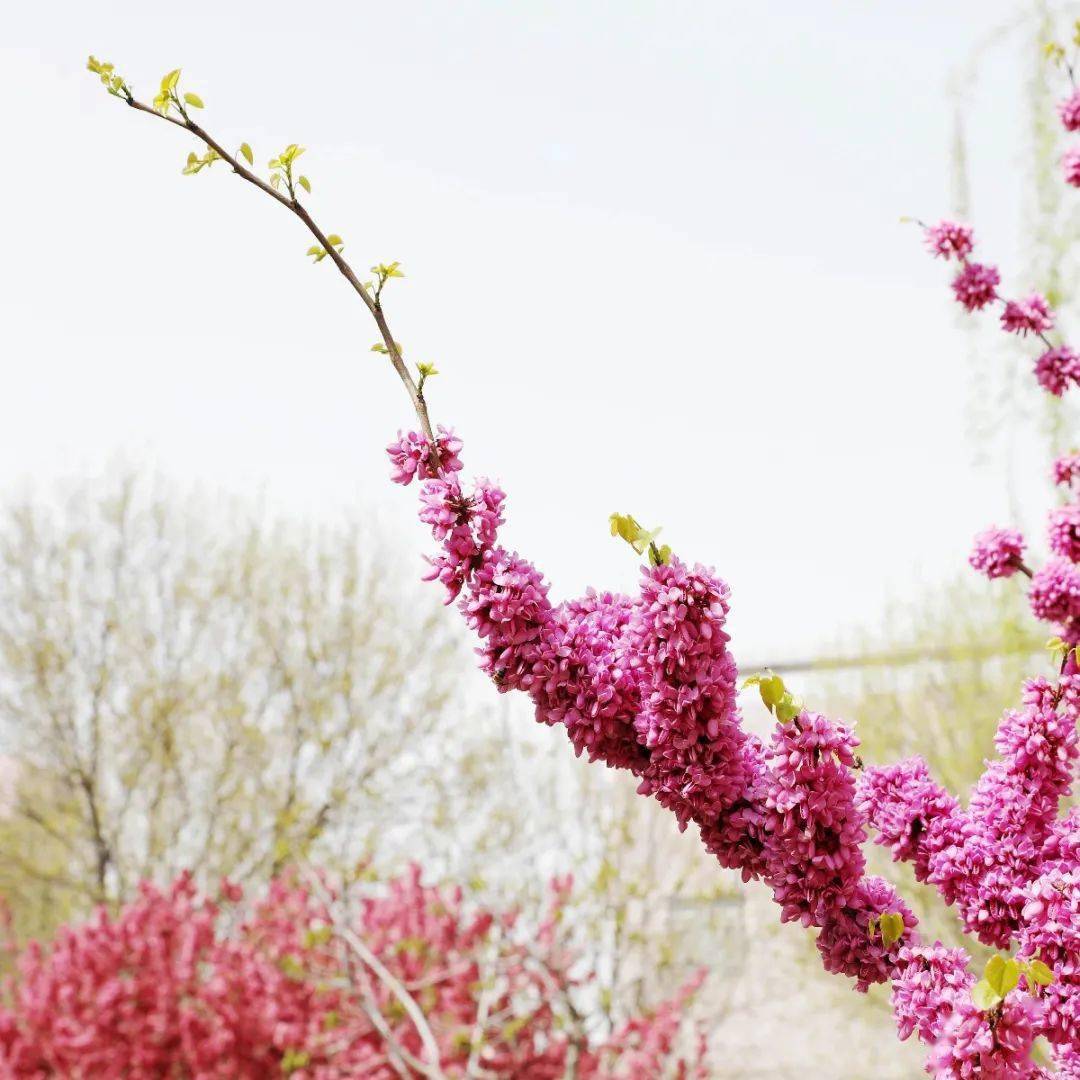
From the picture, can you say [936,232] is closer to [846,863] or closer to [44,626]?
[846,863]

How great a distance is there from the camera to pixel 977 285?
3646mm

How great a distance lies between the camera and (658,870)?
11273 mm

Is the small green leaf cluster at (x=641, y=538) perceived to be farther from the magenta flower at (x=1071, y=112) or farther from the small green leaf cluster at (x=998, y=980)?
the magenta flower at (x=1071, y=112)

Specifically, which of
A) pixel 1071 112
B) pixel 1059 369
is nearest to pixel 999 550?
pixel 1059 369

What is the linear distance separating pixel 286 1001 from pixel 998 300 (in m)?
6.87

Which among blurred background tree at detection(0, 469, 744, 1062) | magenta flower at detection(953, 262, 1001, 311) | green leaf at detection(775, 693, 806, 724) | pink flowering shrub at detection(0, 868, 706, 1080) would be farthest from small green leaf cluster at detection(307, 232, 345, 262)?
blurred background tree at detection(0, 469, 744, 1062)

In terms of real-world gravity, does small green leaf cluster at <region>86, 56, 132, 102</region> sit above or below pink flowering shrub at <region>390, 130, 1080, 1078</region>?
above

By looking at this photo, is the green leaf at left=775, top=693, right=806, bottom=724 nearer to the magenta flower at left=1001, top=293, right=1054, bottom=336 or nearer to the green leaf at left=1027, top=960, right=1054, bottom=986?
the green leaf at left=1027, top=960, right=1054, bottom=986

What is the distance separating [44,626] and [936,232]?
1300cm

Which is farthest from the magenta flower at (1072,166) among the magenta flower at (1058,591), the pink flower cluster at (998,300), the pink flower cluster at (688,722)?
the pink flower cluster at (688,722)

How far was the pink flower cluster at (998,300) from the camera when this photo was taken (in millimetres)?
3613

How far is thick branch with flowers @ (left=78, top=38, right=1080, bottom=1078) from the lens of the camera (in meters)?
1.87

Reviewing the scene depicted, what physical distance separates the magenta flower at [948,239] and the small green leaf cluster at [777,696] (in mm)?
2121

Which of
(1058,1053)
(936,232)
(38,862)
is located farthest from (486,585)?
(38,862)
